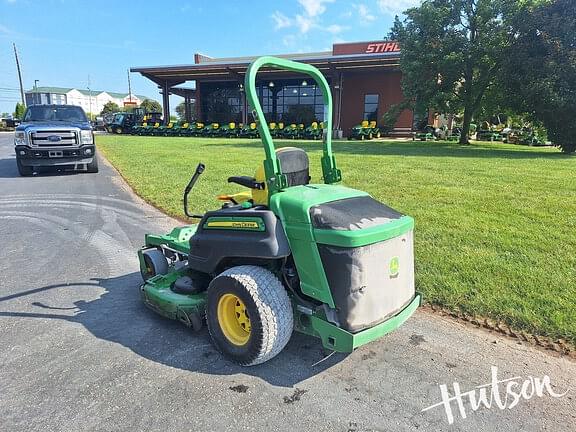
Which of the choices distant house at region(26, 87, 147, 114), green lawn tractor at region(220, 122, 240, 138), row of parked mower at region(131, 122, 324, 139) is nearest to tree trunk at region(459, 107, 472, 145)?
row of parked mower at region(131, 122, 324, 139)

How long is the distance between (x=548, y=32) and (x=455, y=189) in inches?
530

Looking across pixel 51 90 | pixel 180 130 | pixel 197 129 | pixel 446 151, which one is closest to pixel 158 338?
pixel 446 151

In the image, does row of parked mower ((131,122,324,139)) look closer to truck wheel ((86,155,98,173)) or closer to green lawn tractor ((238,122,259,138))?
green lawn tractor ((238,122,259,138))

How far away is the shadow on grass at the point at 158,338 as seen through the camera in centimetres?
288

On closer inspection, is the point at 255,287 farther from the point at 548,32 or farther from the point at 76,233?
the point at 548,32

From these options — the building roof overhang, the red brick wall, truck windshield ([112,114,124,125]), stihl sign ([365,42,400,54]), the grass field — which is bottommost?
the grass field

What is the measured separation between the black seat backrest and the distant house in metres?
110

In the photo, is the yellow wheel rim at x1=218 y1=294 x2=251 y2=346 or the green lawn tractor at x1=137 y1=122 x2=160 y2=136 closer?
the yellow wheel rim at x1=218 y1=294 x2=251 y2=346

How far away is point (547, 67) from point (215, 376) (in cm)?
1957

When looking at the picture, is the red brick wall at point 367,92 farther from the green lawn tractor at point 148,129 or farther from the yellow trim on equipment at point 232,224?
the yellow trim on equipment at point 232,224

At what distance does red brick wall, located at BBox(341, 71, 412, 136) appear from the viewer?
3716cm

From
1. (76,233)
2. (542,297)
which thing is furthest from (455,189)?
(76,233)

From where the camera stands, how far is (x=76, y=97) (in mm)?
136125

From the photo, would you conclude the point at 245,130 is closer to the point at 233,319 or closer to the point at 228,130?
the point at 228,130
